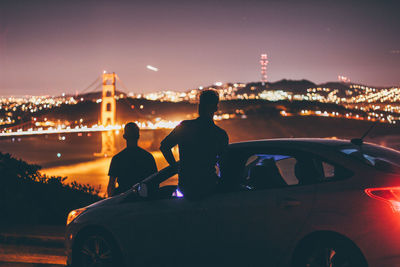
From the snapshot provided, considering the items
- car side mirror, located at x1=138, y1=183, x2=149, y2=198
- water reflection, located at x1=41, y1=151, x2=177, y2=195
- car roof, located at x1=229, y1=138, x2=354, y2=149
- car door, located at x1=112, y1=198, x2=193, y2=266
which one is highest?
car roof, located at x1=229, y1=138, x2=354, y2=149

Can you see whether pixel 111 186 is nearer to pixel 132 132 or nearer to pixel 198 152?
pixel 132 132

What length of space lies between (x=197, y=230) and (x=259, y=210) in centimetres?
55

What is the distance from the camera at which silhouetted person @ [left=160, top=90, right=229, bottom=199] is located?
3.56 metres

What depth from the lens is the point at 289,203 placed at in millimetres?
3154

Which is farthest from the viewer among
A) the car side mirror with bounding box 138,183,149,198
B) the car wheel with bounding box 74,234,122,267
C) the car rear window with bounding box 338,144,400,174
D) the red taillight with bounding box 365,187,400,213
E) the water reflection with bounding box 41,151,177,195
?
the water reflection with bounding box 41,151,177,195

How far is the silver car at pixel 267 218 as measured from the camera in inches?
115

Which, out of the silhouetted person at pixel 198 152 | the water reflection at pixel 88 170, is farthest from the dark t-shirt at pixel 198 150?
the water reflection at pixel 88 170

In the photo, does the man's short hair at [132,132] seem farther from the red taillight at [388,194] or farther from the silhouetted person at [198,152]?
Answer: the red taillight at [388,194]

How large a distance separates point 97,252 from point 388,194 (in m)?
2.47

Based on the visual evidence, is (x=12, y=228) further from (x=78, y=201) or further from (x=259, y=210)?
(x=259, y=210)

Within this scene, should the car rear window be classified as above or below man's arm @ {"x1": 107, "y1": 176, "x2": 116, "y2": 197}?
above

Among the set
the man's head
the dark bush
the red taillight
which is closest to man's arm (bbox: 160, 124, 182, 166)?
the man's head

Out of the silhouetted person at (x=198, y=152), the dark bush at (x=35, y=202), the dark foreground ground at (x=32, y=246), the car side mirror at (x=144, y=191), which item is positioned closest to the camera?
the silhouetted person at (x=198, y=152)

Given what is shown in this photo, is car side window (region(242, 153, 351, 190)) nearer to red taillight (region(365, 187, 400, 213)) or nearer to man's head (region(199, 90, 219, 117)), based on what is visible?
red taillight (region(365, 187, 400, 213))
